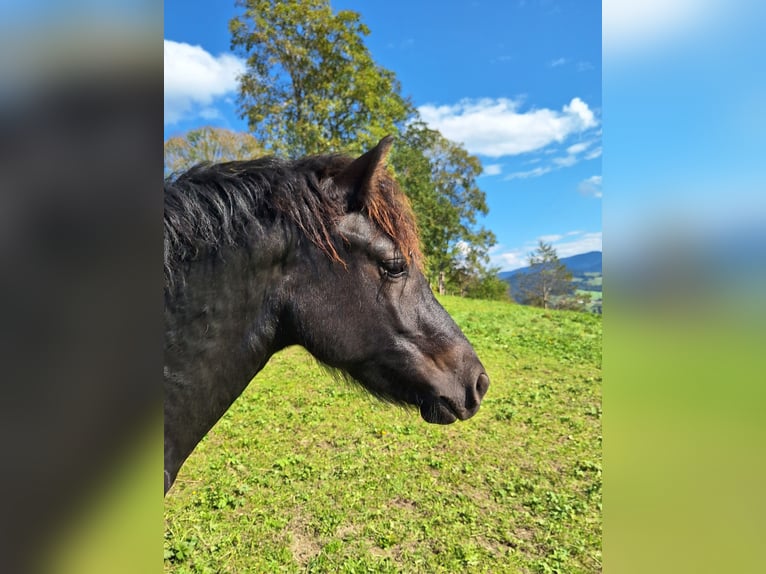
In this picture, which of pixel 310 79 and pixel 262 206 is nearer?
pixel 262 206

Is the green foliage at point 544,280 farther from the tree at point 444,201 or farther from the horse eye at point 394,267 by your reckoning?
the horse eye at point 394,267

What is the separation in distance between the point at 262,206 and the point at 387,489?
341cm

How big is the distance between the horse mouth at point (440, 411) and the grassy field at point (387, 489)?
362 mm

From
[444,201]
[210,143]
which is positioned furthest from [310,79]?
[444,201]

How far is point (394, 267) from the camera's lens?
6.07ft

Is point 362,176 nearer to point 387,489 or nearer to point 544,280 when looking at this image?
point 387,489

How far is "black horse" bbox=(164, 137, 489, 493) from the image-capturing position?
150cm

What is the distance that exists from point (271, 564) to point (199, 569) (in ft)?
1.68

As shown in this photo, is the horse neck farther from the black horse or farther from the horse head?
the horse head

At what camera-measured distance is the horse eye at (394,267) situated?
1838mm

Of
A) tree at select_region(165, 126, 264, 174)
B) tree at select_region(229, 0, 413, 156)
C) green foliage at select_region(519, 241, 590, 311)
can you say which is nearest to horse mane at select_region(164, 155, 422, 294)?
tree at select_region(229, 0, 413, 156)

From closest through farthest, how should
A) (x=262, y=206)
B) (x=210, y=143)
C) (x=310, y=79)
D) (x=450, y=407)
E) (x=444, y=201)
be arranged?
1. (x=262, y=206)
2. (x=450, y=407)
3. (x=310, y=79)
4. (x=210, y=143)
5. (x=444, y=201)

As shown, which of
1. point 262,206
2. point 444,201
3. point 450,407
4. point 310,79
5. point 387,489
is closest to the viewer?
point 262,206
